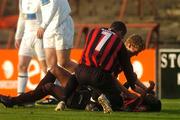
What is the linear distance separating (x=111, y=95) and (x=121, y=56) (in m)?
0.58

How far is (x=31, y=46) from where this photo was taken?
14.7 metres

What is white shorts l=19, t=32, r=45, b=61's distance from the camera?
1466 cm

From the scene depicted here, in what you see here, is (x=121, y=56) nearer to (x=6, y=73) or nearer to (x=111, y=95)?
(x=111, y=95)

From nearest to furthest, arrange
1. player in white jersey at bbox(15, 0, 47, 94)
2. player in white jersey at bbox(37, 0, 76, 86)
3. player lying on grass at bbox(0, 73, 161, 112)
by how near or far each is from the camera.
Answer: player lying on grass at bbox(0, 73, 161, 112) < player in white jersey at bbox(37, 0, 76, 86) < player in white jersey at bbox(15, 0, 47, 94)

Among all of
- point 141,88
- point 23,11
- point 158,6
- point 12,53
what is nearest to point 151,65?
point 12,53

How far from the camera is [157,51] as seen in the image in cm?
1862

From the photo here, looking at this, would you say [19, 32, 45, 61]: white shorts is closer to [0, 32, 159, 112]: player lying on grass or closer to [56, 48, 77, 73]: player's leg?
[56, 48, 77, 73]: player's leg

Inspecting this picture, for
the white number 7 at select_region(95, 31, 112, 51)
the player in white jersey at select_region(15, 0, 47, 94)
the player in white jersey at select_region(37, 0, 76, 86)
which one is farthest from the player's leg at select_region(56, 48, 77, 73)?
the white number 7 at select_region(95, 31, 112, 51)

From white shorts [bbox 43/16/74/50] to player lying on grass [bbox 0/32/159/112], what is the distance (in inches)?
33.1

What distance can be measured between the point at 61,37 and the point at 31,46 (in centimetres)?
123

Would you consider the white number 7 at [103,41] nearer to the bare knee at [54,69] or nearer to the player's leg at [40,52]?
the bare knee at [54,69]

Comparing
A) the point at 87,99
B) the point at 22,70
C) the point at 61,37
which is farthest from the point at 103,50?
the point at 22,70

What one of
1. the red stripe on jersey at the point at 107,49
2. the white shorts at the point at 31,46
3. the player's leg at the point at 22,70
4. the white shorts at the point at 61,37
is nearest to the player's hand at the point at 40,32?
the white shorts at the point at 61,37

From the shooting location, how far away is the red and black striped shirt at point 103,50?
12.0m
